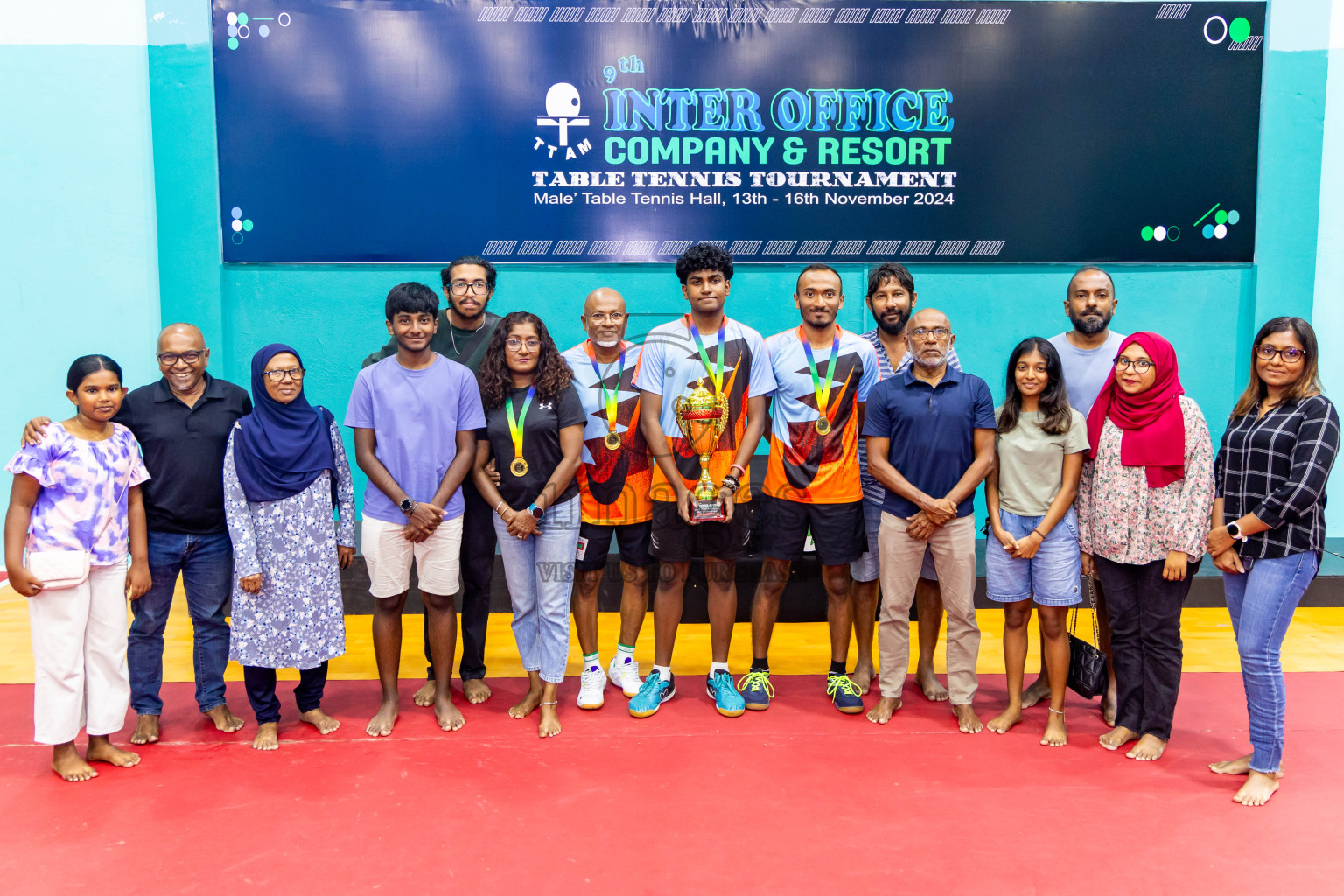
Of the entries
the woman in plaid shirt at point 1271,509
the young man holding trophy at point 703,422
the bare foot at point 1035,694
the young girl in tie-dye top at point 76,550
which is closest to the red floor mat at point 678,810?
the bare foot at point 1035,694

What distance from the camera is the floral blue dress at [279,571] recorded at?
3.46 m

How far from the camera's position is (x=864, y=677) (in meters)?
4.09

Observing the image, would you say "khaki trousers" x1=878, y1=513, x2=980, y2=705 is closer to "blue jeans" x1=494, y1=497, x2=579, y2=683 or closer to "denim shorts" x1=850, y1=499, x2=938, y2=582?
"denim shorts" x1=850, y1=499, x2=938, y2=582

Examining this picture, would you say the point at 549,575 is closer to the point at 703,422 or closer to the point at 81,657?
the point at 703,422

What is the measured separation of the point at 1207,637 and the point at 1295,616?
748mm

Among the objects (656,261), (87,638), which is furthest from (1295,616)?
(87,638)

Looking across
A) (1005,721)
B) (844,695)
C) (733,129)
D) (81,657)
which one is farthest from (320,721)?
(733,129)

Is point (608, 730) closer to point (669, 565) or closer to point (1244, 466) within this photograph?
point (669, 565)

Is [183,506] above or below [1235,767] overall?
above

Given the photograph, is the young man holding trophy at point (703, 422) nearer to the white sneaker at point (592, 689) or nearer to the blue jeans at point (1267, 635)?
the white sneaker at point (592, 689)

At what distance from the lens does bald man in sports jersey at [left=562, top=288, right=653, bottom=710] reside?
379 cm

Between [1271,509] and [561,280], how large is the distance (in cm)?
413

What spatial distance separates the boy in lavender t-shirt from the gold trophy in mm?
829

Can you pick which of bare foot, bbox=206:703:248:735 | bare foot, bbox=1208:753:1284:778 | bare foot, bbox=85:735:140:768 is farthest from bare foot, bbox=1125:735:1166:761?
bare foot, bbox=85:735:140:768
